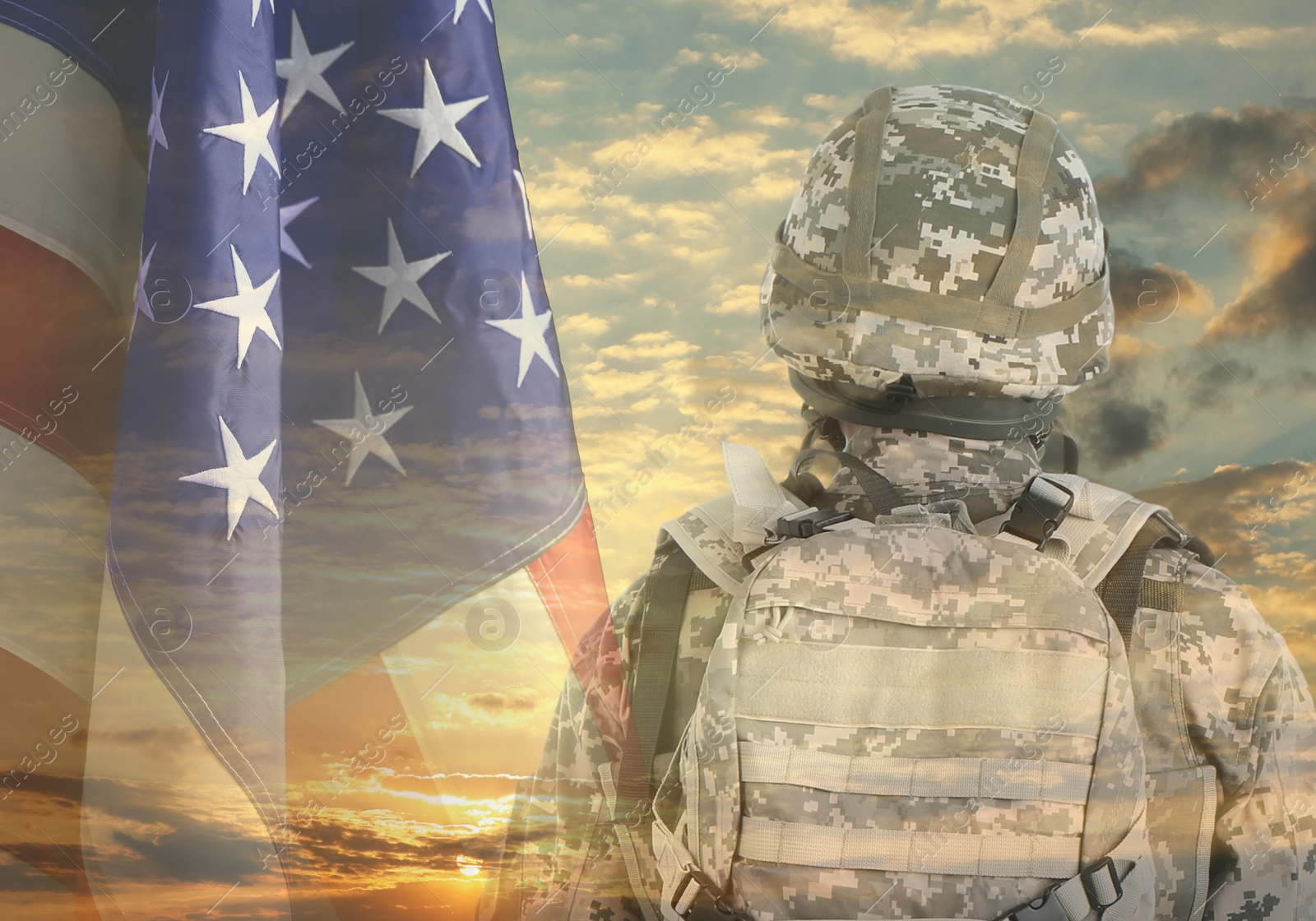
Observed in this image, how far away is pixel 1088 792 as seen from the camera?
1190 mm

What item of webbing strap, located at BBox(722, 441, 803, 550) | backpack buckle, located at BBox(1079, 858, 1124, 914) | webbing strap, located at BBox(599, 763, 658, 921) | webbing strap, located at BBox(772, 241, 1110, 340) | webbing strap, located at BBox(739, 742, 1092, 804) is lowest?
webbing strap, located at BBox(599, 763, 658, 921)

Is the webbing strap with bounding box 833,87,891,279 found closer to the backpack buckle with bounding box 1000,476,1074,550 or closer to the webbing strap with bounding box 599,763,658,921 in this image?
the backpack buckle with bounding box 1000,476,1074,550

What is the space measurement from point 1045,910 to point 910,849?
0.53 ft

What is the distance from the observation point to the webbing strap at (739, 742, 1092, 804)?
1.20 metres

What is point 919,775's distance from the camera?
1.23 metres

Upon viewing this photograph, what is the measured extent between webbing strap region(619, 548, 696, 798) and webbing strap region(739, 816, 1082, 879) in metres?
0.16

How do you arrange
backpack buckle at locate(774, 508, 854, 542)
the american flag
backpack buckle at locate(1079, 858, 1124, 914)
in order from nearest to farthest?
backpack buckle at locate(1079, 858, 1124, 914) < backpack buckle at locate(774, 508, 854, 542) < the american flag

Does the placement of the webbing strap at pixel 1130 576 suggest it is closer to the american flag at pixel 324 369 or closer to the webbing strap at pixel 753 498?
the webbing strap at pixel 753 498

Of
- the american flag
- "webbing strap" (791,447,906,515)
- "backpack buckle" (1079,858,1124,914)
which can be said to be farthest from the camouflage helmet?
the american flag

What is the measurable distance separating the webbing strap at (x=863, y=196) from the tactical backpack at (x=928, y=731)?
370 mm

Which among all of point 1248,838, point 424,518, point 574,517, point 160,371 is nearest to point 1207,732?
point 1248,838

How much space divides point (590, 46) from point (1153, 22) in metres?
1.30

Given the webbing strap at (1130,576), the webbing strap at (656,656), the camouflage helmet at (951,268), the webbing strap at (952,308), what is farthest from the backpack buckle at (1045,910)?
the webbing strap at (952,308)

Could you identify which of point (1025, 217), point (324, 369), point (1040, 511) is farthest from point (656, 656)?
point (324, 369)
